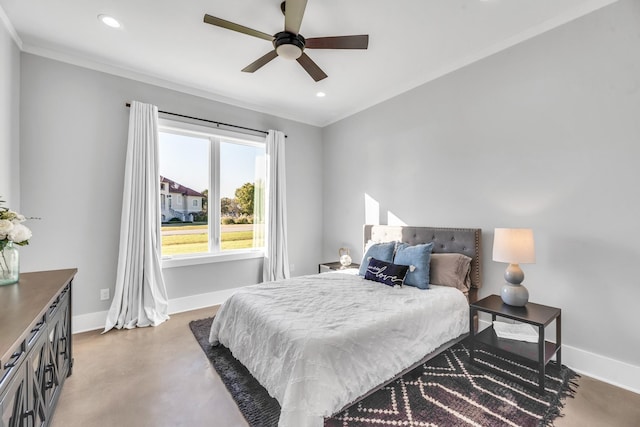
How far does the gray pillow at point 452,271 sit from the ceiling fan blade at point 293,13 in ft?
8.17

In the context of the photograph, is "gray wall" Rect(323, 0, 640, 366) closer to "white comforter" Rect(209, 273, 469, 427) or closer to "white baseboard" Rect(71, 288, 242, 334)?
"white comforter" Rect(209, 273, 469, 427)

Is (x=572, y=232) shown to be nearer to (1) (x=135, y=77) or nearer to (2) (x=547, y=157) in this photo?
(2) (x=547, y=157)

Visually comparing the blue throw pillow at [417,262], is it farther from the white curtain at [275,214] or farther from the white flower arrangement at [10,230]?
the white flower arrangement at [10,230]

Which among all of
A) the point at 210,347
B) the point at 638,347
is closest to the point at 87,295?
the point at 210,347

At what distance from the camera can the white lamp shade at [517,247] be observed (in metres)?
2.25

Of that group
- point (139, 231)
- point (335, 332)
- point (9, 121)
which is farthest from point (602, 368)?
point (9, 121)

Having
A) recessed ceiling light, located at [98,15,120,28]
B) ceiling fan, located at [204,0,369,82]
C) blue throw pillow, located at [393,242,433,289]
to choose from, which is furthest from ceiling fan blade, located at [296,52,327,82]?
blue throw pillow, located at [393,242,433,289]

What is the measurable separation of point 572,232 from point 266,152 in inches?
147

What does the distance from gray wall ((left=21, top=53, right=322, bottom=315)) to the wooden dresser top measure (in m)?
1.21

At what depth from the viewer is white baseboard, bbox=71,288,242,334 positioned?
3.08 metres

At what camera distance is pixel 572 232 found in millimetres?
2324

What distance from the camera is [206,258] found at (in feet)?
12.8

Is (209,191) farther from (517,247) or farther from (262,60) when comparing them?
(517,247)

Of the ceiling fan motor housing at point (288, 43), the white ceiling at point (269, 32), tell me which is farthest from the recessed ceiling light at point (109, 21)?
the ceiling fan motor housing at point (288, 43)
